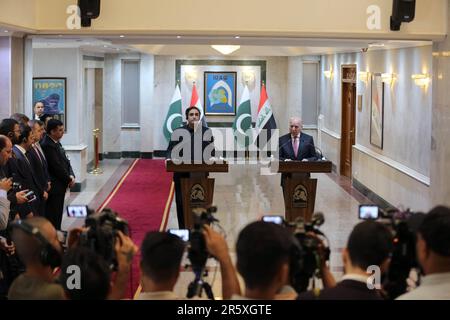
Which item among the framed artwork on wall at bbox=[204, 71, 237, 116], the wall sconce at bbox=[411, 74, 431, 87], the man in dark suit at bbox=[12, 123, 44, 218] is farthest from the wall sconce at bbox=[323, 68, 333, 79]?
the man in dark suit at bbox=[12, 123, 44, 218]

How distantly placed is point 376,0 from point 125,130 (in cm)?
1165

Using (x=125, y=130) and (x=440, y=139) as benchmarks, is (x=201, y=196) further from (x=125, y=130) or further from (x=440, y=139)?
(x=125, y=130)

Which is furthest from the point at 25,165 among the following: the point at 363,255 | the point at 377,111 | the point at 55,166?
the point at 377,111

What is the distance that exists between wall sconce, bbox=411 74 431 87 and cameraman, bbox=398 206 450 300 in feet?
24.2

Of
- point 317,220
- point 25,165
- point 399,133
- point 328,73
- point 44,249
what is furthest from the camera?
point 328,73

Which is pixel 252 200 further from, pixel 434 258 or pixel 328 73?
pixel 434 258

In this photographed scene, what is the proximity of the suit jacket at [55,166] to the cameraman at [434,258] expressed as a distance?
248 inches

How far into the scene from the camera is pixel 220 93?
20109mm

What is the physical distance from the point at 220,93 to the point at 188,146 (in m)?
10.8

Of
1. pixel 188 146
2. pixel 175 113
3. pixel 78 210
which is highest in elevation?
pixel 175 113

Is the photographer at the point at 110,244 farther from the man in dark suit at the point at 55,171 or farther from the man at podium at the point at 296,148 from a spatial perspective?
the man at podium at the point at 296,148

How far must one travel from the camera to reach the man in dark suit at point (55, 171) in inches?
363

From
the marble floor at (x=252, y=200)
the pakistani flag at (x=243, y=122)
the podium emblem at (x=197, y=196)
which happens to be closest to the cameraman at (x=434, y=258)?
the marble floor at (x=252, y=200)

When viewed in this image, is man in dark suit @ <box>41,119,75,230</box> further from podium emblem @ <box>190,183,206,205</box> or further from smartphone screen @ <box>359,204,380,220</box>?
smartphone screen @ <box>359,204,380,220</box>
